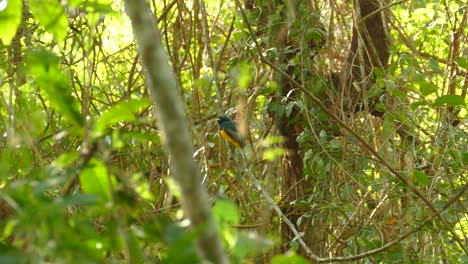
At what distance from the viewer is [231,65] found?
4.70 metres

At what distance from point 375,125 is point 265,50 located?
933mm

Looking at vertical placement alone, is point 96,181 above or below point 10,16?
below

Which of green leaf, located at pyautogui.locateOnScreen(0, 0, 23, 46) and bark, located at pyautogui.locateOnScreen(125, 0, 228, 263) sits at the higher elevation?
green leaf, located at pyautogui.locateOnScreen(0, 0, 23, 46)

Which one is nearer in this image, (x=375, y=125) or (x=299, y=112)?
(x=299, y=112)

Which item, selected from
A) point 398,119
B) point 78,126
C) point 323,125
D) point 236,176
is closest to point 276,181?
point 236,176

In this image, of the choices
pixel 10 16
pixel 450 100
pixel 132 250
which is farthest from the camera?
pixel 450 100

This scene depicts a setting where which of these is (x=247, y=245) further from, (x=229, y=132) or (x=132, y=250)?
(x=229, y=132)

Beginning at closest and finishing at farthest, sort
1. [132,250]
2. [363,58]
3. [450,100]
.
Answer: [132,250] < [450,100] < [363,58]

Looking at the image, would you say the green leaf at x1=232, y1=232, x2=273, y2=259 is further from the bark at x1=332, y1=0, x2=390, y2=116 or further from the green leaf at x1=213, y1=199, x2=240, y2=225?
the bark at x1=332, y1=0, x2=390, y2=116

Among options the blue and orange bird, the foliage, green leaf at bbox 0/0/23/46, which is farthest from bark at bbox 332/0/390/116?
green leaf at bbox 0/0/23/46

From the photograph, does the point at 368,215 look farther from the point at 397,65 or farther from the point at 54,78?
the point at 54,78

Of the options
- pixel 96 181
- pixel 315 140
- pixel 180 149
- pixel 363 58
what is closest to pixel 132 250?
pixel 96 181

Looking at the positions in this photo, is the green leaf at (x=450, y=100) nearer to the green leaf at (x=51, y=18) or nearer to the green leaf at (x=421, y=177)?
the green leaf at (x=421, y=177)

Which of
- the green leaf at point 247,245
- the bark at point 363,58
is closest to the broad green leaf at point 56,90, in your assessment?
the green leaf at point 247,245
